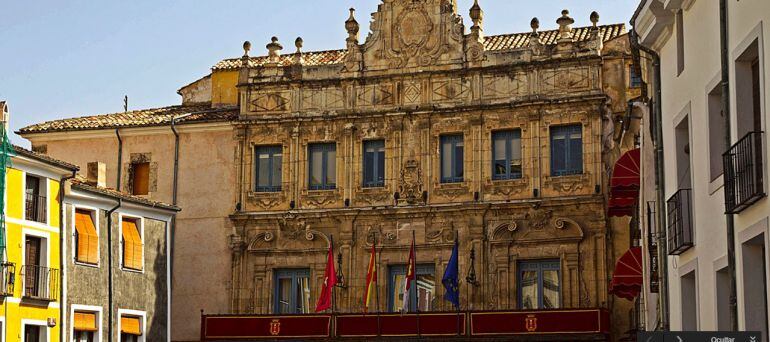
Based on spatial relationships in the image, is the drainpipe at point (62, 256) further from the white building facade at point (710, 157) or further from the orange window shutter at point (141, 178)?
the white building facade at point (710, 157)

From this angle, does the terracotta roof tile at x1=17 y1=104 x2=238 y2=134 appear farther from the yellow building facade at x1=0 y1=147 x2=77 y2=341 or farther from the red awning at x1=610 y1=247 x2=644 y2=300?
the red awning at x1=610 y1=247 x2=644 y2=300

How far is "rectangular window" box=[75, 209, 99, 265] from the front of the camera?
3616 centimetres

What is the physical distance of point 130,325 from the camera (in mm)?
37938

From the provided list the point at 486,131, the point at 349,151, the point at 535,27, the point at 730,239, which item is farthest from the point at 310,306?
the point at 730,239

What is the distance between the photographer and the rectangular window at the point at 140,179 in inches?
1682

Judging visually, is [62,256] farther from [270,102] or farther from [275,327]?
[270,102]

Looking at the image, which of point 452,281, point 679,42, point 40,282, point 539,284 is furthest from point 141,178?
point 679,42

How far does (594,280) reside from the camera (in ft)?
123

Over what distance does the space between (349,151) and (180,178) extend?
545 centimetres

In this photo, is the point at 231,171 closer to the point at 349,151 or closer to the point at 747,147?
the point at 349,151

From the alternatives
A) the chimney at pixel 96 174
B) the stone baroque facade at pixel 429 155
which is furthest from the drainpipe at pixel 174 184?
the chimney at pixel 96 174

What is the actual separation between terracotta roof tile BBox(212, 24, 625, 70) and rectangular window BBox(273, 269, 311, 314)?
6.19m

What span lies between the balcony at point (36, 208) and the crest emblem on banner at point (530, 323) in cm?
1244

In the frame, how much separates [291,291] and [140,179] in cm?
607
